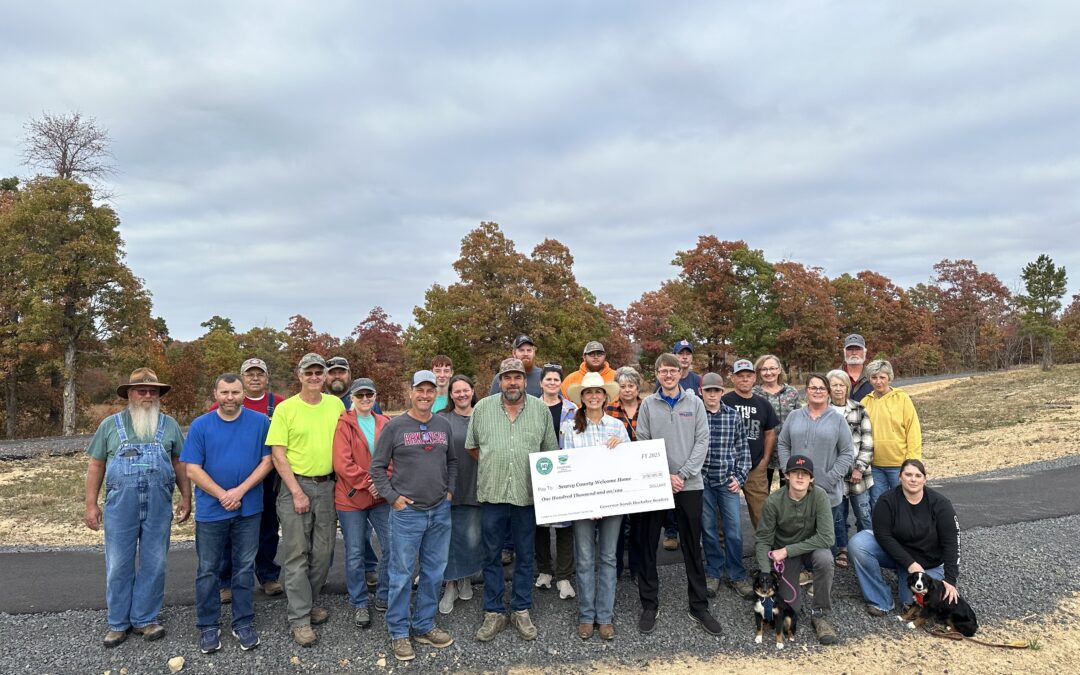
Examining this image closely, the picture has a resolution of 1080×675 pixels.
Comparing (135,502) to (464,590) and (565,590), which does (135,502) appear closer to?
(464,590)

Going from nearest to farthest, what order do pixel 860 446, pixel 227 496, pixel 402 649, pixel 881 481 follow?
1. pixel 227 496
2. pixel 402 649
3. pixel 860 446
4. pixel 881 481

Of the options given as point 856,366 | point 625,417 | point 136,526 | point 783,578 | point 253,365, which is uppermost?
point 253,365

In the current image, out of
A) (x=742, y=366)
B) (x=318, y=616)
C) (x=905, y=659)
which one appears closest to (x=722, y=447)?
(x=742, y=366)

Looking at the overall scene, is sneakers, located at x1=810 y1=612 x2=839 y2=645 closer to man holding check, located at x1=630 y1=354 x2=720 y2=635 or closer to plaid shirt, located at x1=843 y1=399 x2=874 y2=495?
man holding check, located at x1=630 y1=354 x2=720 y2=635

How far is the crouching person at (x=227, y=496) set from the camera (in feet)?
15.7

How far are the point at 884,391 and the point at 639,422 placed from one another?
123 inches

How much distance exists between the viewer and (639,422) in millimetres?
5531

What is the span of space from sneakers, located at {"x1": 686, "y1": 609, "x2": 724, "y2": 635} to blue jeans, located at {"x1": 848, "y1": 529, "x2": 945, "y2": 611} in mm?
1622

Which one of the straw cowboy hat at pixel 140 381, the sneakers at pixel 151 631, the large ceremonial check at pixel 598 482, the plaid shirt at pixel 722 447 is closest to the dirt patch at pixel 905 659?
the large ceremonial check at pixel 598 482

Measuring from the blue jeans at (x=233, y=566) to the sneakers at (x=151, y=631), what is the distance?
270mm

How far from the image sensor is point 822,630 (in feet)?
17.4

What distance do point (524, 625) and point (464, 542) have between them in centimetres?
95

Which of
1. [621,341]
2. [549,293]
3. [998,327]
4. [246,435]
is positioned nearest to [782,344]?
[621,341]

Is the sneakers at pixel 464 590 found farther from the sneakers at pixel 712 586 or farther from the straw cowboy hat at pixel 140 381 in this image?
the straw cowboy hat at pixel 140 381
